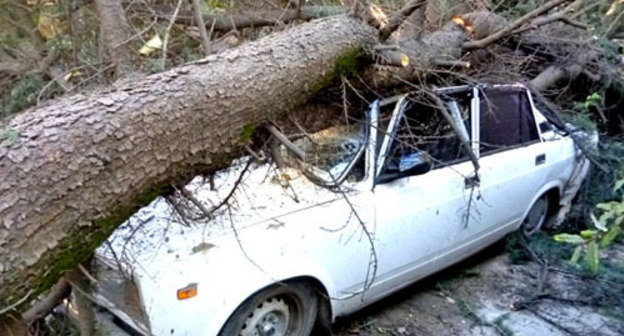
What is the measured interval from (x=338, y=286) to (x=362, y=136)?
97 cm

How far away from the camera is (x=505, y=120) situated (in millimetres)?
4453

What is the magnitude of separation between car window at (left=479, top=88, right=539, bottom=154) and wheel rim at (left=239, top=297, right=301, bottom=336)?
1939 millimetres

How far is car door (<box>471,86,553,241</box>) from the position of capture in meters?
4.16

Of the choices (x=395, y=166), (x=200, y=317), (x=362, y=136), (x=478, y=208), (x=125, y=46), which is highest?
(x=125, y=46)

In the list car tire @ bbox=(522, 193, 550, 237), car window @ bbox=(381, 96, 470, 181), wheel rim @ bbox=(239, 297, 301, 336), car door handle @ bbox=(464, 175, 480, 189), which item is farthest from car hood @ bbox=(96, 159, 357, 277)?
car tire @ bbox=(522, 193, 550, 237)

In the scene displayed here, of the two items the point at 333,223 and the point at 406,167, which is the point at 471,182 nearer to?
the point at 406,167

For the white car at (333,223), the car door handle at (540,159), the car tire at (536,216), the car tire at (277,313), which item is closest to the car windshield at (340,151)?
the white car at (333,223)

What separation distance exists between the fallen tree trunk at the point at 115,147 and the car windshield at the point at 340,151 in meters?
0.72

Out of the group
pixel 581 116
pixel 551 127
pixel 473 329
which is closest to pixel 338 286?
pixel 473 329

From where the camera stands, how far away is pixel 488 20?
Result: 14.2ft

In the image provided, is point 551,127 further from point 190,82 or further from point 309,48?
point 190,82

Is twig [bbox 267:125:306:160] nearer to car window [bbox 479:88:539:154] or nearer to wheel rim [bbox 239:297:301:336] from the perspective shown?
wheel rim [bbox 239:297:301:336]

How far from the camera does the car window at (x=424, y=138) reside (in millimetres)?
3385

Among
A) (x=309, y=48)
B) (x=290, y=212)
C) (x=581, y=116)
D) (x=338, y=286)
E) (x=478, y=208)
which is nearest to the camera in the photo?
(x=309, y=48)
